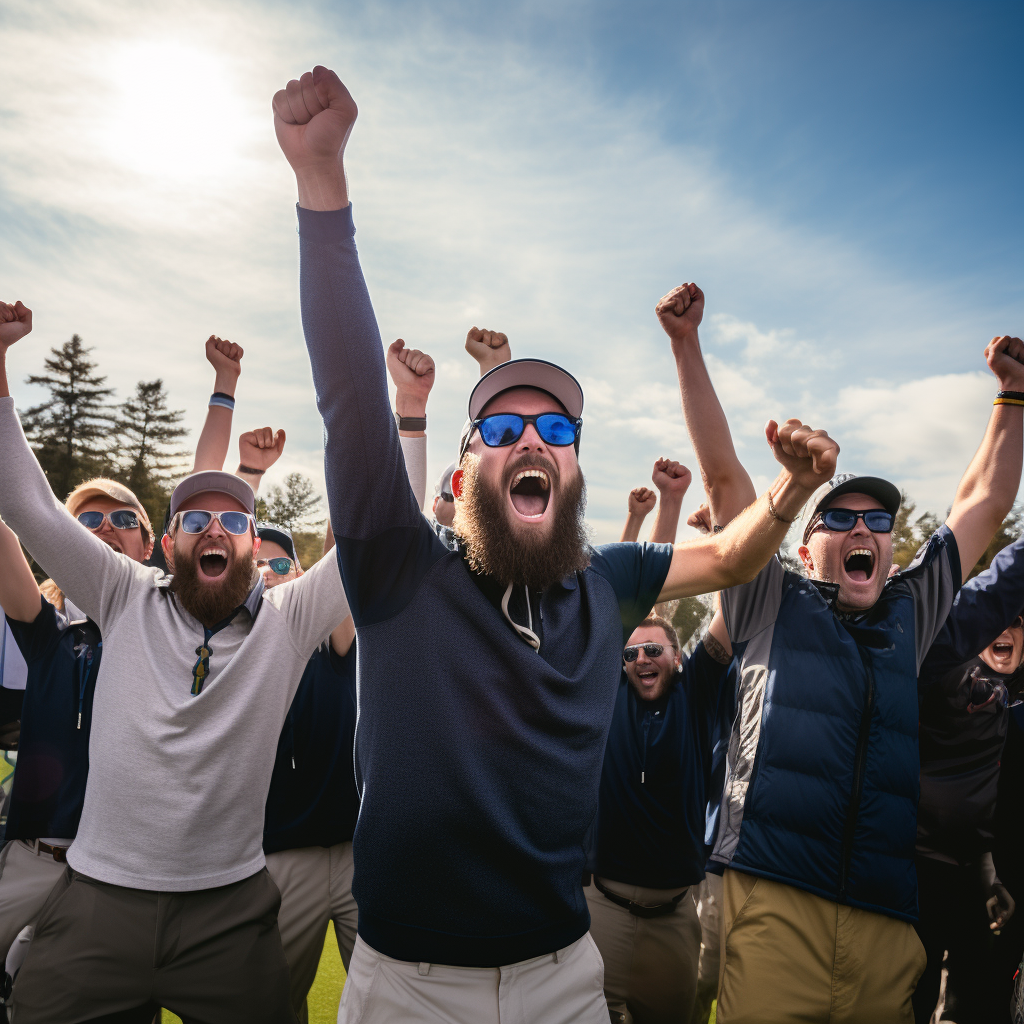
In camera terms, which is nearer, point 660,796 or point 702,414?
point 702,414

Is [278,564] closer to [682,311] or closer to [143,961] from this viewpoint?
[143,961]

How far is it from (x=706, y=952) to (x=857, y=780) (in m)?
2.32

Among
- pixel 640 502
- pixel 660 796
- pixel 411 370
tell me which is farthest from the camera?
pixel 640 502

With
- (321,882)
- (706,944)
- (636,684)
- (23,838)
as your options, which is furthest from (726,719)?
(23,838)

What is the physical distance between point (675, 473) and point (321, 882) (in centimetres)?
308

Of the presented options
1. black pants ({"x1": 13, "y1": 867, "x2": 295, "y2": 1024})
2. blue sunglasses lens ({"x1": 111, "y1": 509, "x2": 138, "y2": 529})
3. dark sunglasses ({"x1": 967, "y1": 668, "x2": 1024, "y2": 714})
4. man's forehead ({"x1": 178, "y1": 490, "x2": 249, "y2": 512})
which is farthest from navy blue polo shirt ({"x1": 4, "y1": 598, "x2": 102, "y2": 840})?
dark sunglasses ({"x1": 967, "y1": 668, "x2": 1024, "y2": 714})

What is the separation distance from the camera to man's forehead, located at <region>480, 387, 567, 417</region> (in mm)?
2475

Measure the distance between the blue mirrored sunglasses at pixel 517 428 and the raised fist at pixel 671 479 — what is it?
2.37 meters

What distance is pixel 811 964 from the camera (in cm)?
262

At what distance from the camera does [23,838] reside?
11.2ft

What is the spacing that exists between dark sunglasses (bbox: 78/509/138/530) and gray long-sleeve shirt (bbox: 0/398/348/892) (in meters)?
1.55

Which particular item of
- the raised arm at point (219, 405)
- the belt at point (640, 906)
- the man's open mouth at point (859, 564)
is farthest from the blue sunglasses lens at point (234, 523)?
the man's open mouth at point (859, 564)

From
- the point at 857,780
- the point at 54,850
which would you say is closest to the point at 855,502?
the point at 857,780

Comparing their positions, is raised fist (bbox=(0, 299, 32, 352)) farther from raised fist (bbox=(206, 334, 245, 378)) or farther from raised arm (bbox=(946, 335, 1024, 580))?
raised arm (bbox=(946, 335, 1024, 580))
